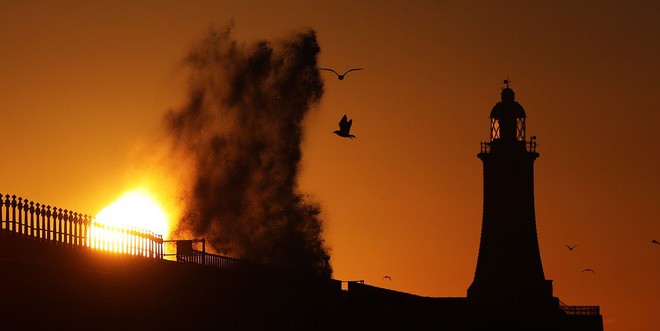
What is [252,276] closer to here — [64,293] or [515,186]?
[64,293]

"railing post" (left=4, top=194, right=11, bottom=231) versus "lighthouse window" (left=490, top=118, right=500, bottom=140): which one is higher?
"lighthouse window" (left=490, top=118, right=500, bottom=140)

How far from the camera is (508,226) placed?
117 meters

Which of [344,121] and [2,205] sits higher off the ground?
[344,121]

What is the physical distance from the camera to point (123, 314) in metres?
58.6

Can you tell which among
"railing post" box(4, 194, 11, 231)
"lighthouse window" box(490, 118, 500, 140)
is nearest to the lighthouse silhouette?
"lighthouse window" box(490, 118, 500, 140)

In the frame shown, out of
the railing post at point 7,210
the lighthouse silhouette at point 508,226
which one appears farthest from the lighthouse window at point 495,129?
the railing post at point 7,210

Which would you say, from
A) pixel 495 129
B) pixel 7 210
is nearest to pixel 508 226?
pixel 495 129

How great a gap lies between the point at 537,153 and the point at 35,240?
2786 inches

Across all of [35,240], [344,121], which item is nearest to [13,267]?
[35,240]

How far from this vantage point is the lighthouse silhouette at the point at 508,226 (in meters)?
116

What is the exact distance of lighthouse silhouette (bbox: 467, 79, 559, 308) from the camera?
116062mm

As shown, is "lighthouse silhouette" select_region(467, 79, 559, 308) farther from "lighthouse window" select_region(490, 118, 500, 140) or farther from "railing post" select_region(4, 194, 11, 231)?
"railing post" select_region(4, 194, 11, 231)

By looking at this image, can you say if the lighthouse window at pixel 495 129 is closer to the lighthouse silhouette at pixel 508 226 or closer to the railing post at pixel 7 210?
the lighthouse silhouette at pixel 508 226

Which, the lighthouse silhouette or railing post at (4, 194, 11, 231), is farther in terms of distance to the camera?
the lighthouse silhouette
